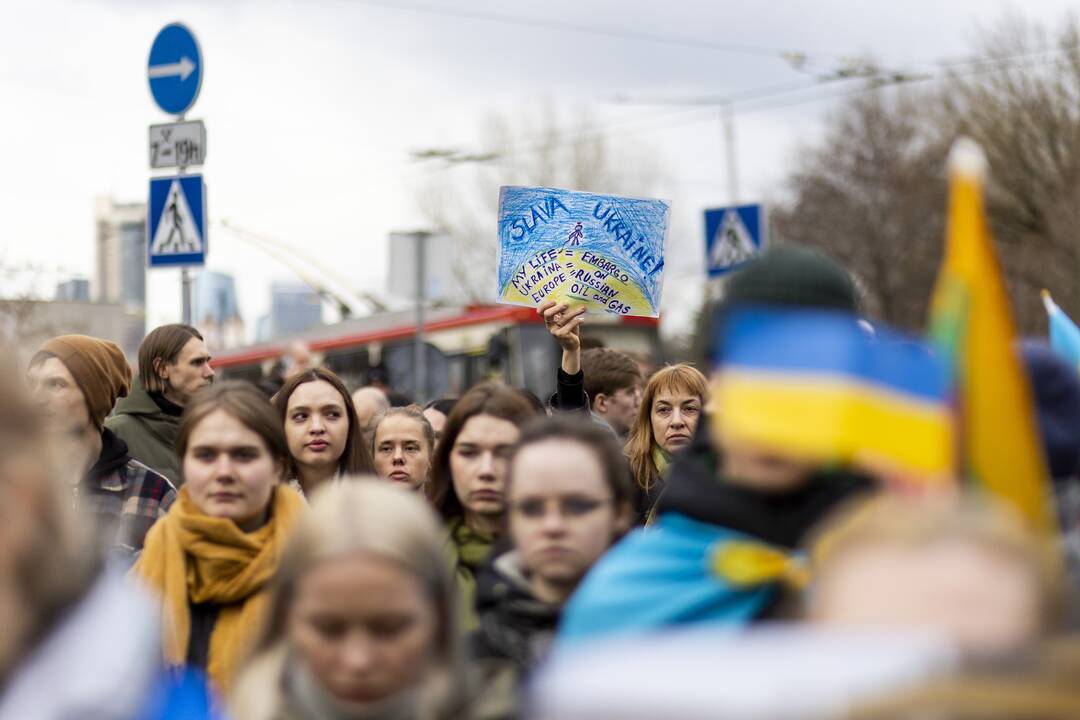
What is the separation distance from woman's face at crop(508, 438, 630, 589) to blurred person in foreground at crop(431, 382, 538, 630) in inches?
33.1

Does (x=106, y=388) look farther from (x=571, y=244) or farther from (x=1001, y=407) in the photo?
(x=1001, y=407)

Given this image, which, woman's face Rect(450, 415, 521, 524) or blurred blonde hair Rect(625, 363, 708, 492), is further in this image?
blurred blonde hair Rect(625, 363, 708, 492)

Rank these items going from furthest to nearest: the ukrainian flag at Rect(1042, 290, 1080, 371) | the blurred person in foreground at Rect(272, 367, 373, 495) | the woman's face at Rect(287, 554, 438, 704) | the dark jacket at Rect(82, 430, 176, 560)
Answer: the blurred person in foreground at Rect(272, 367, 373, 495) → the dark jacket at Rect(82, 430, 176, 560) → the ukrainian flag at Rect(1042, 290, 1080, 371) → the woman's face at Rect(287, 554, 438, 704)

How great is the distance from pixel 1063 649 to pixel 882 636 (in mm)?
203

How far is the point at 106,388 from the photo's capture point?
20.5 ft

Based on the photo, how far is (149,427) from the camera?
7.80 meters

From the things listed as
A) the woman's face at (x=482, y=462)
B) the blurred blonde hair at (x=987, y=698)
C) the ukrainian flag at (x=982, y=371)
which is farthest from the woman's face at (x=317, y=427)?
the blurred blonde hair at (x=987, y=698)

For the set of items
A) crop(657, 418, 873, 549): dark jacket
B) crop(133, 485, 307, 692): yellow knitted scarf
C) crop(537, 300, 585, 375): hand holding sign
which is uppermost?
crop(537, 300, 585, 375): hand holding sign

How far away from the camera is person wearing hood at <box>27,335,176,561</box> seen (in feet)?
19.2

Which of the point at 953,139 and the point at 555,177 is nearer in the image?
the point at 953,139

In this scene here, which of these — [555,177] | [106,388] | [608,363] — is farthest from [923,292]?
[106,388]

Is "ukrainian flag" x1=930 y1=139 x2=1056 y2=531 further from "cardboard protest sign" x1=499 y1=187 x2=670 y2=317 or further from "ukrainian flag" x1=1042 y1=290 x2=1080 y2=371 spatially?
"cardboard protest sign" x1=499 y1=187 x2=670 y2=317

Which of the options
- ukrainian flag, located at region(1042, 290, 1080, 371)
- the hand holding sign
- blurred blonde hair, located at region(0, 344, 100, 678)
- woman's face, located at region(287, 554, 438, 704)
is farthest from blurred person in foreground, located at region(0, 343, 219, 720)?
the hand holding sign

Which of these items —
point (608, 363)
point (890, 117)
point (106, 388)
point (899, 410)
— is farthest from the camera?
point (890, 117)
